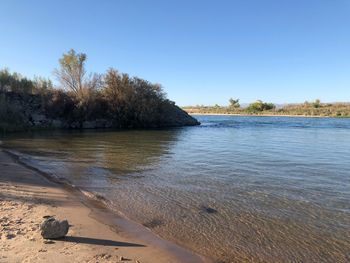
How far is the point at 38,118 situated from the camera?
40.9m

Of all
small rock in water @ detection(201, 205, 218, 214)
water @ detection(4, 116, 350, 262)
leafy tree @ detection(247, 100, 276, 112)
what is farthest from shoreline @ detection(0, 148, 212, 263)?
leafy tree @ detection(247, 100, 276, 112)

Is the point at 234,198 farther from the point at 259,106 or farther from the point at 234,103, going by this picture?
the point at 234,103

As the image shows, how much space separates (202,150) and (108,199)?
469 inches

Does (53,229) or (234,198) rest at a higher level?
(53,229)

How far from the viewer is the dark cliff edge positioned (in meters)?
36.0

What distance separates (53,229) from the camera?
614 cm

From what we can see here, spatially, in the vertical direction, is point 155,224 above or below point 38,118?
below

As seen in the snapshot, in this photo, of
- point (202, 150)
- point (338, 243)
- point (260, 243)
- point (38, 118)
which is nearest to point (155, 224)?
point (260, 243)

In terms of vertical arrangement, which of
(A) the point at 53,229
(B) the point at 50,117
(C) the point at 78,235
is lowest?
(C) the point at 78,235

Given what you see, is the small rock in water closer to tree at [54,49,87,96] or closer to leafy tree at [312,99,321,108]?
tree at [54,49,87,96]

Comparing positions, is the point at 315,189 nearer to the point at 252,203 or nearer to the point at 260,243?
the point at 252,203

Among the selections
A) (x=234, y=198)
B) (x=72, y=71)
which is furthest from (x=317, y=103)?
(x=234, y=198)

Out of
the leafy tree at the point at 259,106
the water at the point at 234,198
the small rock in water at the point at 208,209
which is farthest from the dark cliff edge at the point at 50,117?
the leafy tree at the point at 259,106

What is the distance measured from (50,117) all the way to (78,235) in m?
38.4
